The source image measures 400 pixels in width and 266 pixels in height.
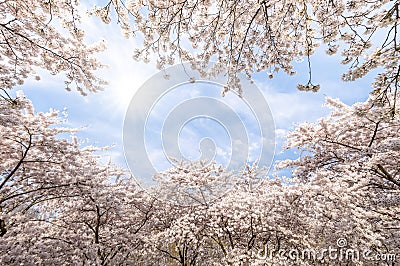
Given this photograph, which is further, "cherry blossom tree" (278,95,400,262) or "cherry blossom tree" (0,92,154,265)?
"cherry blossom tree" (278,95,400,262)

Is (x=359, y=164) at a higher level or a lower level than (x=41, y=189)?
higher

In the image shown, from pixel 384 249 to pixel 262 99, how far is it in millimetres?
6600

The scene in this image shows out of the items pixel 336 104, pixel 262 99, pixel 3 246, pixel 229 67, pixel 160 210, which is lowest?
pixel 3 246

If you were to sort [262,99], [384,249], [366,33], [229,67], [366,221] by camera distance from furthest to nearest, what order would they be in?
Answer: [262,99] < [384,249] < [366,221] < [229,67] < [366,33]

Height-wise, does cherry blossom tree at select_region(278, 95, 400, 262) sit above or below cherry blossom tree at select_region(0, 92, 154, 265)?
above

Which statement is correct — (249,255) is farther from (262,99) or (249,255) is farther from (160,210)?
(262,99)

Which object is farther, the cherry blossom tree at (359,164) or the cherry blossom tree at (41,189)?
the cherry blossom tree at (359,164)

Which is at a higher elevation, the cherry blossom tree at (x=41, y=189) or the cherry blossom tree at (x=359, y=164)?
the cherry blossom tree at (x=359, y=164)

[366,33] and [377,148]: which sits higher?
[377,148]

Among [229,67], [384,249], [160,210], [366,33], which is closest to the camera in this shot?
[366,33]

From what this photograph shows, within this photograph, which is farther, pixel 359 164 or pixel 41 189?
pixel 359 164

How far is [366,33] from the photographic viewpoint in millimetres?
2777

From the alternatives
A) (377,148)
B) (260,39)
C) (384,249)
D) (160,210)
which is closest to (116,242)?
(160,210)

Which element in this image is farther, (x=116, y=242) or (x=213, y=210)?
(x=213, y=210)
